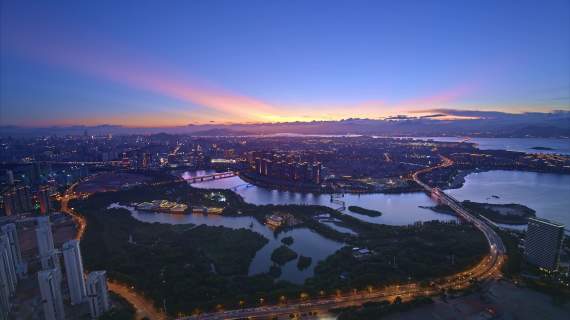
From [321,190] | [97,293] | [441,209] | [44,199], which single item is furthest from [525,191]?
[44,199]

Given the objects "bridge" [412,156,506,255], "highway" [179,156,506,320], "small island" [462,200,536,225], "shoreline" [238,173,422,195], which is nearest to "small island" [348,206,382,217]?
"bridge" [412,156,506,255]

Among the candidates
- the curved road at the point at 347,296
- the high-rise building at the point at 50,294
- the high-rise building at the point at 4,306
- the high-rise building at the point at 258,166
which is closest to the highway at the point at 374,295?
the curved road at the point at 347,296

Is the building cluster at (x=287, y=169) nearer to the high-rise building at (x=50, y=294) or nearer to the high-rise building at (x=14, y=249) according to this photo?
the high-rise building at (x=14, y=249)

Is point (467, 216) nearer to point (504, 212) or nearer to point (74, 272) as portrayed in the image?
point (504, 212)

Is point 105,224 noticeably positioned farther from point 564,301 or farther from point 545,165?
point 545,165

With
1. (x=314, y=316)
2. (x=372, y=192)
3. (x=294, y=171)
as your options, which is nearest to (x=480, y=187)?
(x=372, y=192)

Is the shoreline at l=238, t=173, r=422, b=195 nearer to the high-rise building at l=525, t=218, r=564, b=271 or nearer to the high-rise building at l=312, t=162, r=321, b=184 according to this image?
the high-rise building at l=312, t=162, r=321, b=184
